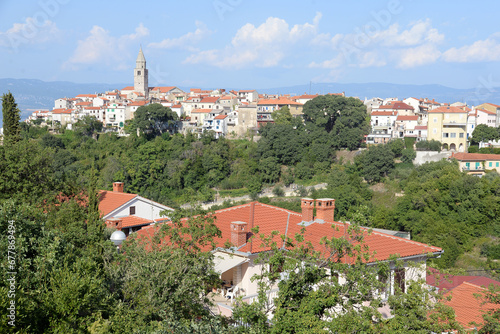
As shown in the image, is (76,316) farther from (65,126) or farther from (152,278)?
(65,126)

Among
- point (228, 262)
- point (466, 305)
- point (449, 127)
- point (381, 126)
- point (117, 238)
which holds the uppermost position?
point (449, 127)

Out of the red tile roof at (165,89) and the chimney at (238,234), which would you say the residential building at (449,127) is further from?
the chimney at (238,234)

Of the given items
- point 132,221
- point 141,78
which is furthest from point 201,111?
point 132,221

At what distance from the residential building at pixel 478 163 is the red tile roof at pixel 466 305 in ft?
127

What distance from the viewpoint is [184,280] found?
9.15m

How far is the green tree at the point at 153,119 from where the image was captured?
65.1 metres

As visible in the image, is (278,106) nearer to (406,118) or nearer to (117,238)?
(406,118)

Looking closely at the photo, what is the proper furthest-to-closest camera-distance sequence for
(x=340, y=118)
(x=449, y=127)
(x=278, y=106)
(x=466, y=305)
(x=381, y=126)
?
(x=278, y=106), (x=381, y=126), (x=340, y=118), (x=449, y=127), (x=466, y=305)

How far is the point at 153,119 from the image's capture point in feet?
216

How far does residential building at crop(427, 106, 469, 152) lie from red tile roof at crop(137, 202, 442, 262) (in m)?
46.4

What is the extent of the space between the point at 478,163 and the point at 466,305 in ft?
137

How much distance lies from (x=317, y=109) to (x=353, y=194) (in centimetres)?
1736

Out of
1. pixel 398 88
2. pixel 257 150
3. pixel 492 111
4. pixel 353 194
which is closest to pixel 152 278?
pixel 353 194

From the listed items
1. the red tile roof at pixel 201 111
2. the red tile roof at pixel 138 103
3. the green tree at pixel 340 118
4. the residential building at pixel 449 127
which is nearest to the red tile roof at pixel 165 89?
the red tile roof at pixel 138 103
